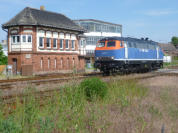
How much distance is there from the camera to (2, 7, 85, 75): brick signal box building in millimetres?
31359

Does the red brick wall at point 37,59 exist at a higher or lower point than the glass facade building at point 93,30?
lower

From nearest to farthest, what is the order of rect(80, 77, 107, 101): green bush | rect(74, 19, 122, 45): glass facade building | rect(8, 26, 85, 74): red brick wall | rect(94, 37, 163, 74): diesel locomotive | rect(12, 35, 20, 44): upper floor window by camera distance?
rect(80, 77, 107, 101): green bush < rect(94, 37, 163, 74): diesel locomotive < rect(8, 26, 85, 74): red brick wall < rect(12, 35, 20, 44): upper floor window < rect(74, 19, 122, 45): glass facade building

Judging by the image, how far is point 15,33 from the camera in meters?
31.9

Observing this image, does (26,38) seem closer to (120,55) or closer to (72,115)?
(120,55)

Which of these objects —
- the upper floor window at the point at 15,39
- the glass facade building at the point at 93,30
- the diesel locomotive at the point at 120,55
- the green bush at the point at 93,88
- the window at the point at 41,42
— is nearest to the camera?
the green bush at the point at 93,88

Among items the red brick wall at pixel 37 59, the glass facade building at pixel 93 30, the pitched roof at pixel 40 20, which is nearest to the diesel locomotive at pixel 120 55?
the red brick wall at pixel 37 59

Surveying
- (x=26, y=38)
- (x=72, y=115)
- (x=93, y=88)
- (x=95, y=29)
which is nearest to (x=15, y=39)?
(x=26, y=38)

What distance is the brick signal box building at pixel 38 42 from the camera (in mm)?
31359

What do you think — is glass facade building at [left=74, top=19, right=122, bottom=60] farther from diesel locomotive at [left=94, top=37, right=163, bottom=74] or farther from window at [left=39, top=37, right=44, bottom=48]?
diesel locomotive at [left=94, top=37, right=163, bottom=74]

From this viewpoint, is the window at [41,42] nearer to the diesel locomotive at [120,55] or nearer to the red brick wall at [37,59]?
the red brick wall at [37,59]

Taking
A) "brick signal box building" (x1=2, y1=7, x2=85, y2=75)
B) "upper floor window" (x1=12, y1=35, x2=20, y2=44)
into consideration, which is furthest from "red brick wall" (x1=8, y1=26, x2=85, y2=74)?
"upper floor window" (x1=12, y1=35, x2=20, y2=44)

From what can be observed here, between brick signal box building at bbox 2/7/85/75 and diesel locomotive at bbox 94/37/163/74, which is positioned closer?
diesel locomotive at bbox 94/37/163/74

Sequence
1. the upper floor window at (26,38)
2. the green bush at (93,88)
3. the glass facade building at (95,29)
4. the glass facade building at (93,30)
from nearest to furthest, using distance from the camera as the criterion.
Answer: the green bush at (93,88) → the upper floor window at (26,38) → the glass facade building at (93,30) → the glass facade building at (95,29)

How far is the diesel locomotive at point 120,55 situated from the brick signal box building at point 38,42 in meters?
11.5
